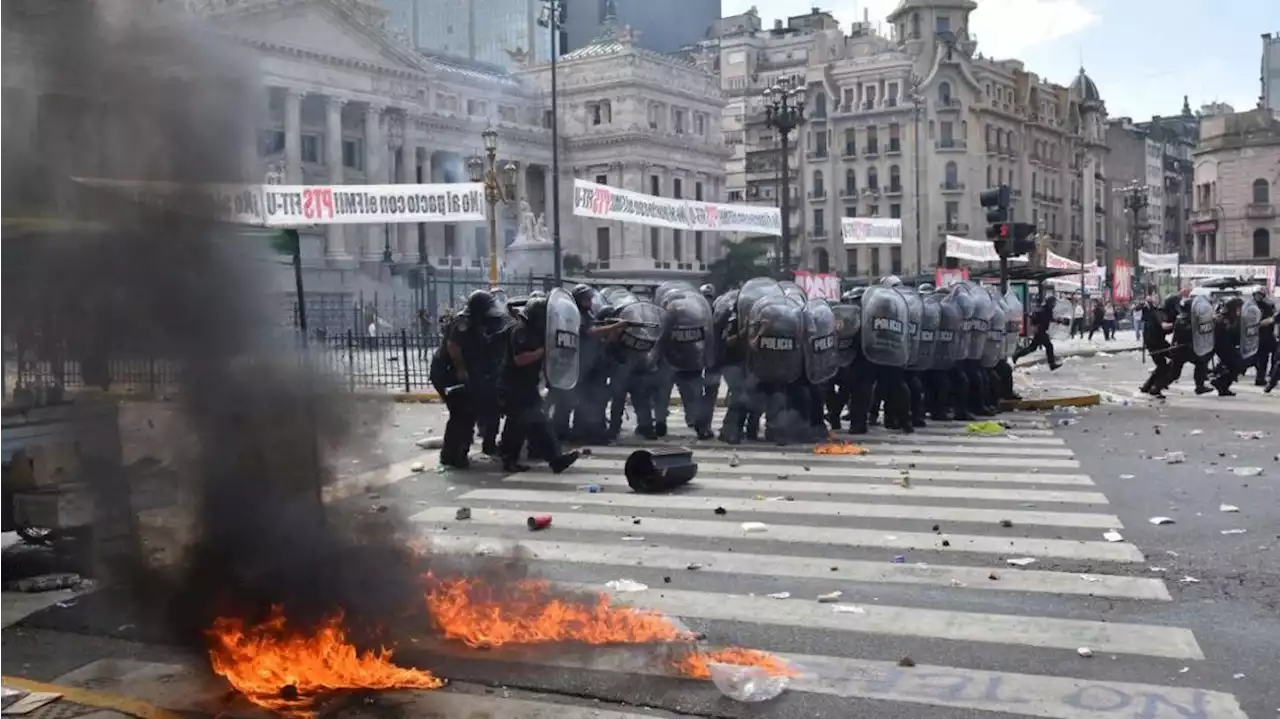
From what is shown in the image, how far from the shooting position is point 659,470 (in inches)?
354

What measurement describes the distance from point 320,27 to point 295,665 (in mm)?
6192

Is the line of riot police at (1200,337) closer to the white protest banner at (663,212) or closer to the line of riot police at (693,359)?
the line of riot police at (693,359)

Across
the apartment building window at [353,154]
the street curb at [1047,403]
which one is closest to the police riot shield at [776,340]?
the street curb at [1047,403]

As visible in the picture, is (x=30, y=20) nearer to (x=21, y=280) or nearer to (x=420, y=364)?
(x=21, y=280)

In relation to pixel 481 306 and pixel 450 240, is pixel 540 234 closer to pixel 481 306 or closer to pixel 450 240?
pixel 450 240

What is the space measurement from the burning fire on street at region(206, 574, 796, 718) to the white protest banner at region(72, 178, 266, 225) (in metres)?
1.73

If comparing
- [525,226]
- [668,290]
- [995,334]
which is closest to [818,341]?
[668,290]

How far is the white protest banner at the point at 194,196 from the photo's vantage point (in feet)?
15.9

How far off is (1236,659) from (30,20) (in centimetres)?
553

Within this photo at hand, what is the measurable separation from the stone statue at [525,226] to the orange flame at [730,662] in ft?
107

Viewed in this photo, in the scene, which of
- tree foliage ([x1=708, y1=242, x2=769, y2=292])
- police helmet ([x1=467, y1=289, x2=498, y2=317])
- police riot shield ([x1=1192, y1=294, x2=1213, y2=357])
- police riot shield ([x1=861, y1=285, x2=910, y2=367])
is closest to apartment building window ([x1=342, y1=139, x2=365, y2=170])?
tree foliage ([x1=708, y1=242, x2=769, y2=292])

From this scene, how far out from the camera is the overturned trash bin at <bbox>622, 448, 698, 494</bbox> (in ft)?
29.5

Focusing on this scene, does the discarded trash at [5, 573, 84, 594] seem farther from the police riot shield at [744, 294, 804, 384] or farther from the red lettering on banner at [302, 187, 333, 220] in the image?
the red lettering on banner at [302, 187, 333, 220]

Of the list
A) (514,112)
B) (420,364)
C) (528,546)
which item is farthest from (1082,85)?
(528,546)
